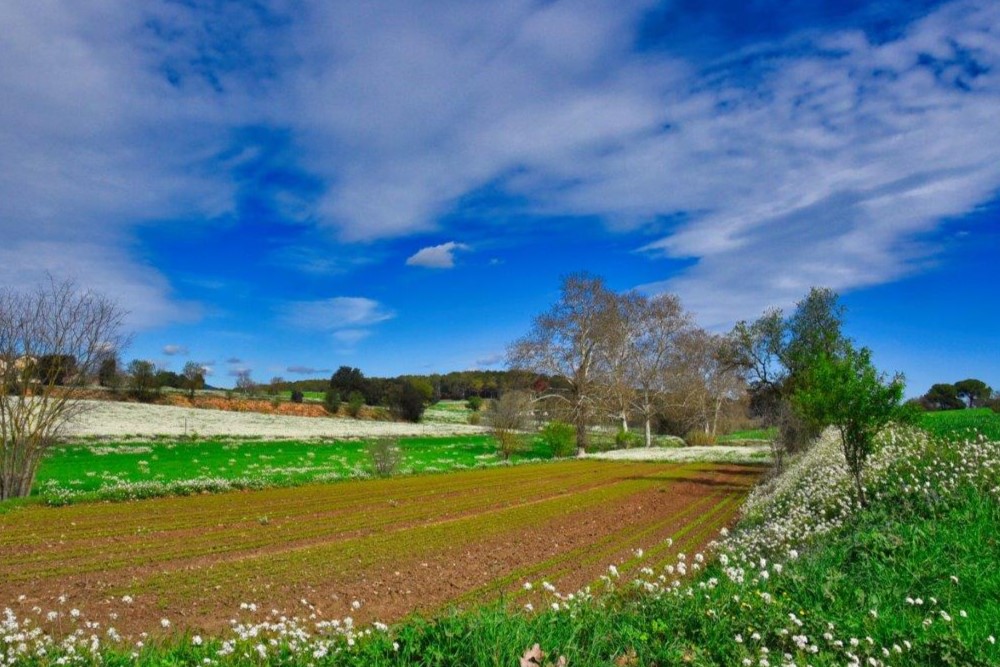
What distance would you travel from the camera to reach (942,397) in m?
82.1

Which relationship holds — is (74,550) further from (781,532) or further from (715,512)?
(715,512)

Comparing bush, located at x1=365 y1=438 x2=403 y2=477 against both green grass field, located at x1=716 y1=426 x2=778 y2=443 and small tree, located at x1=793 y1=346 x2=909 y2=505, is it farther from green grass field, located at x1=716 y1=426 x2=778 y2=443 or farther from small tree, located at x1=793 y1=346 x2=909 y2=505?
green grass field, located at x1=716 y1=426 x2=778 y2=443

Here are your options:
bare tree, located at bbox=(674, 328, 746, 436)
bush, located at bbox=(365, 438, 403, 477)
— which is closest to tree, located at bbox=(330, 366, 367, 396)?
bare tree, located at bbox=(674, 328, 746, 436)

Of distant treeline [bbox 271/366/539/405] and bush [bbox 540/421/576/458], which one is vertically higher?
distant treeline [bbox 271/366/539/405]

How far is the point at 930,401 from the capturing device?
270 feet

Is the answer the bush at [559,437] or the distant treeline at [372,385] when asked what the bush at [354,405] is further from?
the bush at [559,437]

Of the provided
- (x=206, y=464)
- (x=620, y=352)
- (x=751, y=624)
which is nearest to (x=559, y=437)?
(x=620, y=352)

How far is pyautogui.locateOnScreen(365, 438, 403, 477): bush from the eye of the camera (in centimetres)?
3300

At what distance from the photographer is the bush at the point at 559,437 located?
5122cm

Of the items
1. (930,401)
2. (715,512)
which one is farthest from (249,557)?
(930,401)

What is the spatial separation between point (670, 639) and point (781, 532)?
323 inches

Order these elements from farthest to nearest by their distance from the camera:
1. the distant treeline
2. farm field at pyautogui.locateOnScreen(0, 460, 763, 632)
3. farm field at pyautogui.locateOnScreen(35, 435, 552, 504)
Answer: the distant treeline, farm field at pyautogui.locateOnScreen(35, 435, 552, 504), farm field at pyautogui.locateOnScreen(0, 460, 763, 632)

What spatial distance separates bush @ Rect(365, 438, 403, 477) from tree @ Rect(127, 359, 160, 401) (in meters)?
48.2

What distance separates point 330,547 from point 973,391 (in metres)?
88.4
